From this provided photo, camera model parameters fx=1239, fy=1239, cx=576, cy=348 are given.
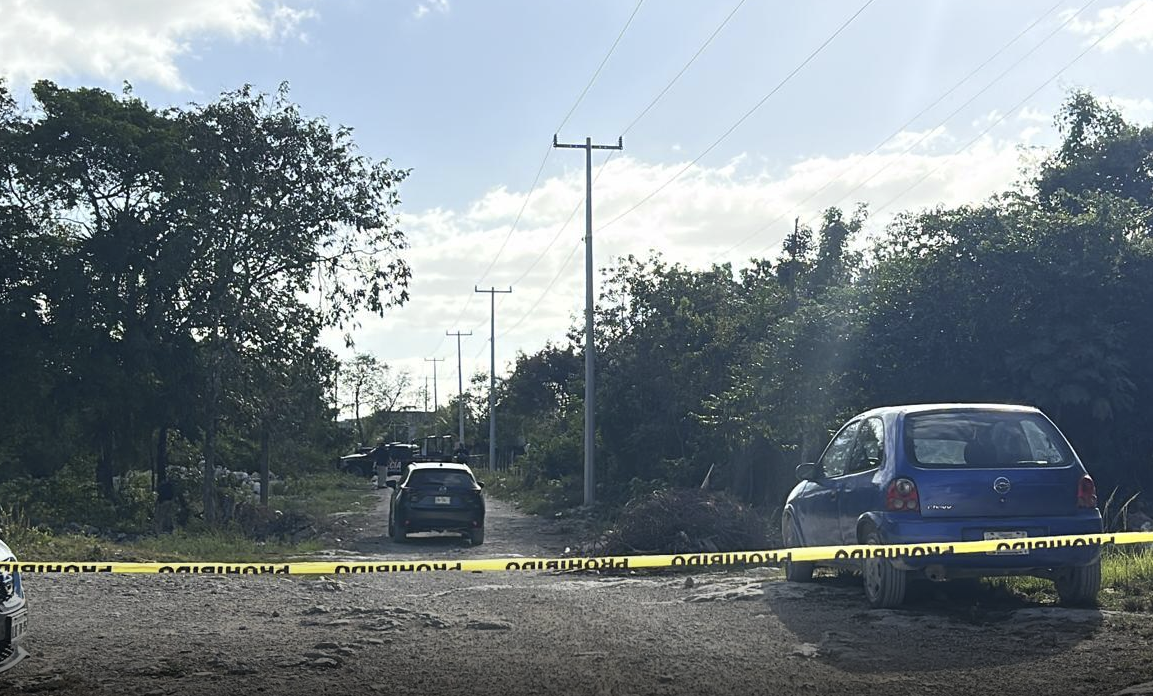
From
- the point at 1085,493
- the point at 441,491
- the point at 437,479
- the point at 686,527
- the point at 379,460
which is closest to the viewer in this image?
the point at 1085,493

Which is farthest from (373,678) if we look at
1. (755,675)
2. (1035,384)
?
(1035,384)

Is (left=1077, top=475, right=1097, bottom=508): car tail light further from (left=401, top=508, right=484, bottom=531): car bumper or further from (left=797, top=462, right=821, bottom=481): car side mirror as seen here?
(left=401, top=508, right=484, bottom=531): car bumper

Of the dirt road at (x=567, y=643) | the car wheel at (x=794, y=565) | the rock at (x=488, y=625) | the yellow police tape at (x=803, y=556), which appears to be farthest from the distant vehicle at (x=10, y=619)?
the car wheel at (x=794, y=565)

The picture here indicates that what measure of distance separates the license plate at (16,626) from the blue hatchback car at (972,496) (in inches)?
233

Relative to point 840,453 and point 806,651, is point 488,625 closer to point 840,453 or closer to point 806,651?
point 806,651

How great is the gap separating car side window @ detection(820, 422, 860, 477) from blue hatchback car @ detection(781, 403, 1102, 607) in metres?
0.62

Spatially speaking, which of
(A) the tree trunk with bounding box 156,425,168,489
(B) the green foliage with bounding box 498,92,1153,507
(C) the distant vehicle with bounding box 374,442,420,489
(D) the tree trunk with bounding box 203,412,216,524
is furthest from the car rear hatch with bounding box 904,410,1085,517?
(C) the distant vehicle with bounding box 374,442,420,489

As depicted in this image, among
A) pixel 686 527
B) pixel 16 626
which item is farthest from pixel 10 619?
pixel 686 527

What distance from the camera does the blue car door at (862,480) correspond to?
966 centimetres

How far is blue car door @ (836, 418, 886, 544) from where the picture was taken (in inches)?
380

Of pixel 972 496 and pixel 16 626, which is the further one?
pixel 972 496

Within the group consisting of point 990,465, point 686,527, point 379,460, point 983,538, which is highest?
point 379,460

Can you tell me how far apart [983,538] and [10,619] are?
6505 mm

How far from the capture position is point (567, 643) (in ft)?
27.9
